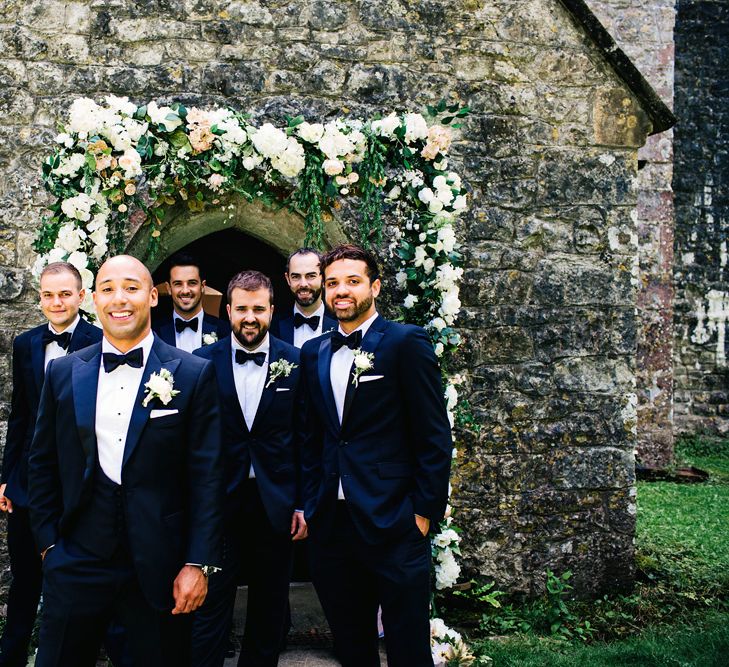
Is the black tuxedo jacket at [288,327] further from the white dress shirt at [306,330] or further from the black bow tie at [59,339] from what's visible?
the black bow tie at [59,339]

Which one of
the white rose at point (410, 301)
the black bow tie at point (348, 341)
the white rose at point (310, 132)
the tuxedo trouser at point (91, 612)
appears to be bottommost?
the tuxedo trouser at point (91, 612)

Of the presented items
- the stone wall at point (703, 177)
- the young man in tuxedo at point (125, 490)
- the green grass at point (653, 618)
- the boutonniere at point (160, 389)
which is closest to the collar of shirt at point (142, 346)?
the young man in tuxedo at point (125, 490)

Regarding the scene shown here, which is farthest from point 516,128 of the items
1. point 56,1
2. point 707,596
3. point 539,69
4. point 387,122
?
point 707,596

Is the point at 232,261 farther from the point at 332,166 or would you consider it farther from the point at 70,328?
the point at 70,328

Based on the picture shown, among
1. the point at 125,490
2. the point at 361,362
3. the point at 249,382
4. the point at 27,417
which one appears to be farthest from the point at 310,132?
the point at 125,490

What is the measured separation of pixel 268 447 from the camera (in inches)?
138

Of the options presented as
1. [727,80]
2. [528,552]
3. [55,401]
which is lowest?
[528,552]

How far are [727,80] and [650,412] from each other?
5523 millimetres

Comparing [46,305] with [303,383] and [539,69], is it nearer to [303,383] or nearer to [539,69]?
[303,383]

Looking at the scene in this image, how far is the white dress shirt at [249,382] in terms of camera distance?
3.58 m

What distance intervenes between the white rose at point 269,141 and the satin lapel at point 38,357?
4.93 ft

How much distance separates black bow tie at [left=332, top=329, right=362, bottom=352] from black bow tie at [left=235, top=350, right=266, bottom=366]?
530 millimetres

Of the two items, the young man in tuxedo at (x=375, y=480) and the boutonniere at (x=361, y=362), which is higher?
the boutonniere at (x=361, y=362)

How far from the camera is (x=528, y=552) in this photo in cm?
509
